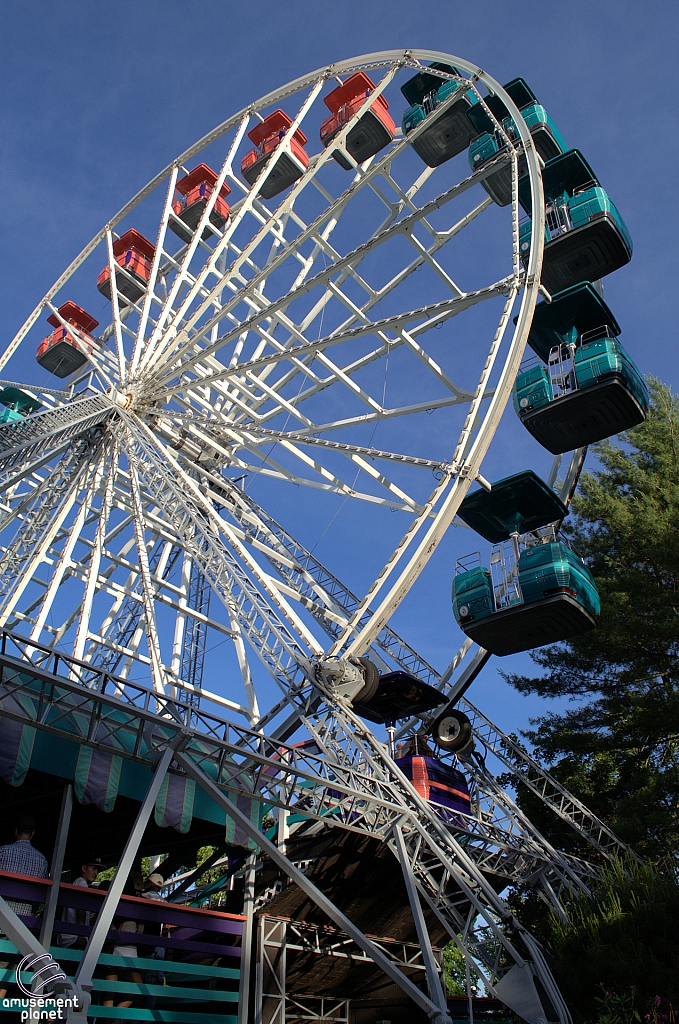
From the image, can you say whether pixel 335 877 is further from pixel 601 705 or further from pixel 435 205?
pixel 435 205

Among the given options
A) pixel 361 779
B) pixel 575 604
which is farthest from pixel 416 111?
pixel 361 779

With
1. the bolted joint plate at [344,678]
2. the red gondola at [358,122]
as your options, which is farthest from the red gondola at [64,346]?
the bolted joint plate at [344,678]

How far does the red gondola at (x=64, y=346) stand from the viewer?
23.0 meters

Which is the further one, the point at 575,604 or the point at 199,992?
the point at 575,604

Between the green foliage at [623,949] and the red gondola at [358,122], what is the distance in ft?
50.9

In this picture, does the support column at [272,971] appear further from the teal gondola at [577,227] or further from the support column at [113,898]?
the teal gondola at [577,227]

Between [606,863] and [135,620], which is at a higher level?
[135,620]

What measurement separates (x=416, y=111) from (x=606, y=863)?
1687 centimetres

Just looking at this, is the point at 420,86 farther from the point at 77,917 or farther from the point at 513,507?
the point at 77,917

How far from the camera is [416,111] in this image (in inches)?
724

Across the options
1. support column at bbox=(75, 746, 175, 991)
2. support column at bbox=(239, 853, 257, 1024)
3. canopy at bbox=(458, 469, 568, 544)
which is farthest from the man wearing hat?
canopy at bbox=(458, 469, 568, 544)

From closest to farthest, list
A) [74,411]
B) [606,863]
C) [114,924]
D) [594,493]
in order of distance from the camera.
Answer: [114,924], [74,411], [606,863], [594,493]

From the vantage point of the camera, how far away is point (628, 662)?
18812 millimetres

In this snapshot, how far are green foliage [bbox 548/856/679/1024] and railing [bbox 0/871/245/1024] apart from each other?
4516 millimetres
